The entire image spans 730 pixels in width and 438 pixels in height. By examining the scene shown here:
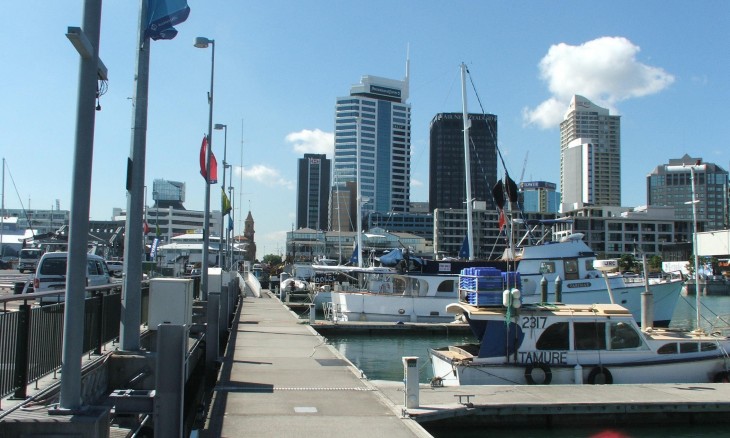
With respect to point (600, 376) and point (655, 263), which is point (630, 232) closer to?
point (655, 263)

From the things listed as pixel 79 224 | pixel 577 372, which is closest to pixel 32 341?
pixel 79 224

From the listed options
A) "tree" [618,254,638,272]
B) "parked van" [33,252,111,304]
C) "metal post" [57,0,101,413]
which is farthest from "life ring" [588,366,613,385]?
"tree" [618,254,638,272]

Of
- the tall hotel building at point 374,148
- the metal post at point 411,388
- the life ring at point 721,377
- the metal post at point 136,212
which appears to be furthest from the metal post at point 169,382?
the tall hotel building at point 374,148

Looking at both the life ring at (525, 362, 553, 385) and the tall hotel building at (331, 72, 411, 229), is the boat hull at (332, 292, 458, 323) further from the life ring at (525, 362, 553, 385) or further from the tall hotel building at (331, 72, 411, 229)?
the tall hotel building at (331, 72, 411, 229)

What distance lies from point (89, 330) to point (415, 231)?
7192 inches

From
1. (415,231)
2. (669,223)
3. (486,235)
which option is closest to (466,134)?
(486,235)

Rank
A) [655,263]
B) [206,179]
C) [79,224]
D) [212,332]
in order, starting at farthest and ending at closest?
[655,263] < [206,179] < [212,332] < [79,224]

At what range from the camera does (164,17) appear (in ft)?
34.8

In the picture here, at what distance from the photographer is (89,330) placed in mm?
11070

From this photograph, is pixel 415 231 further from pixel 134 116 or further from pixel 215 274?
pixel 134 116

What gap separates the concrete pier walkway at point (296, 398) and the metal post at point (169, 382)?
5.89 feet

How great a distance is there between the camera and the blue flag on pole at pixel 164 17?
10531 millimetres

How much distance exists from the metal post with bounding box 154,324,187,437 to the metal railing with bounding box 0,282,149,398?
1925 millimetres

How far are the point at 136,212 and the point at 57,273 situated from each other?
1125 cm
